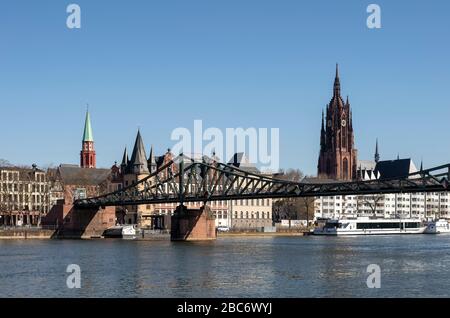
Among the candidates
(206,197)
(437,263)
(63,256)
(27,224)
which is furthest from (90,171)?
(437,263)

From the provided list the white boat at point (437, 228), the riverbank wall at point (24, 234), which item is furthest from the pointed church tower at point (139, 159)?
the white boat at point (437, 228)

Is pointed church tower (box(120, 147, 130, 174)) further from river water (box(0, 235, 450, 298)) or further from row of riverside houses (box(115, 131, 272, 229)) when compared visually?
river water (box(0, 235, 450, 298))

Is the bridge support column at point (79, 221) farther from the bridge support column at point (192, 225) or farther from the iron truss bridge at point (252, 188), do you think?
the bridge support column at point (192, 225)

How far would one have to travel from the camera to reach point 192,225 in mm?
120500

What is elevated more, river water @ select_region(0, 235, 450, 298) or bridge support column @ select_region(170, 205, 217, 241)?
bridge support column @ select_region(170, 205, 217, 241)

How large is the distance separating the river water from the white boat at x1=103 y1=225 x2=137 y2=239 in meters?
45.1

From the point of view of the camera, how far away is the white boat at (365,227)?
165250mm

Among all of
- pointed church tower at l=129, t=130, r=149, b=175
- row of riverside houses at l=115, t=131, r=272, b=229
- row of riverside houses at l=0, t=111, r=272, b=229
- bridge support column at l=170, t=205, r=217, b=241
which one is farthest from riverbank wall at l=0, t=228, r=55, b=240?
pointed church tower at l=129, t=130, r=149, b=175

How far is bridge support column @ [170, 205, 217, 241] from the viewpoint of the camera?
4722 inches

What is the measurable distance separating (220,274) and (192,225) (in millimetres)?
59082

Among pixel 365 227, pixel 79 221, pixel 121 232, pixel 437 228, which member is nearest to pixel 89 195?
pixel 79 221

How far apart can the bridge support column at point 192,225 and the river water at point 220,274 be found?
3081 centimetres

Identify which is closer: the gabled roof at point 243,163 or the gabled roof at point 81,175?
the gabled roof at point 81,175
